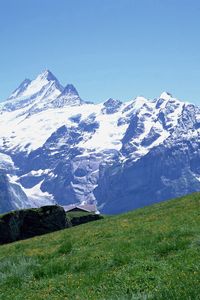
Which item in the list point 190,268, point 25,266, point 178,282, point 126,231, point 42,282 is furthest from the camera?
point 126,231

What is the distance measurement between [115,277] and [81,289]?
1.26 metres

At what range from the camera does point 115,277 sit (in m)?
15.8

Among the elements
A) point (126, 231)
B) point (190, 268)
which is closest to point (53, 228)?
point (126, 231)

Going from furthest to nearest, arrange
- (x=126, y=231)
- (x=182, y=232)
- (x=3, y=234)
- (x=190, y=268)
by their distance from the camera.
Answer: (x=3, y=234) → (x=126, y=231) → (x=182, y=232) → (x=190, y=268)

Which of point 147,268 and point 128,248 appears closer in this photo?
point 147,268

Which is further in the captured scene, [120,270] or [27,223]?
[27,223]

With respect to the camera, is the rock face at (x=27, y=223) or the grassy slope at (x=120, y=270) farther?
the rock face at (x=27, y=223)

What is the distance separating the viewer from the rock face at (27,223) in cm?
5041

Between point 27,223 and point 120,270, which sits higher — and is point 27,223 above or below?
below

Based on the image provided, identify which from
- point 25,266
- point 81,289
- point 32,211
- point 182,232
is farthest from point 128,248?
point 32,211

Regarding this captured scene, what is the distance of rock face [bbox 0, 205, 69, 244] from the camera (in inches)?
1984

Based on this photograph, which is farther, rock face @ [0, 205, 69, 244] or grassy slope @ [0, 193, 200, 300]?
rock face @ [0, 205, 69, 244]

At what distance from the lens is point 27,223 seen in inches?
2031

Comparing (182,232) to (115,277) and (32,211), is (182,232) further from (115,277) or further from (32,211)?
(32,211)
